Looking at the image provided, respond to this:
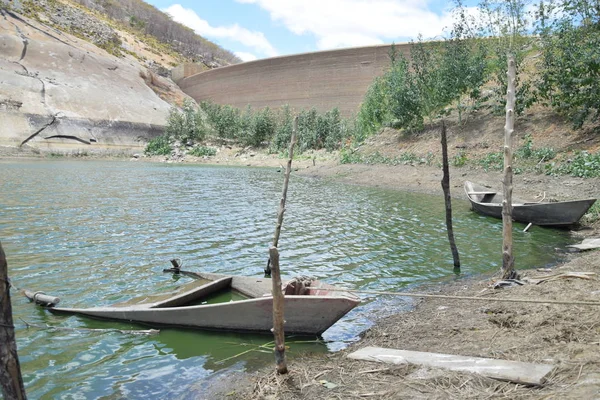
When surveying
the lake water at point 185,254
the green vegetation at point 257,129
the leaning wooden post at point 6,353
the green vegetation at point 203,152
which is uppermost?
the green vegetation at point 257,129

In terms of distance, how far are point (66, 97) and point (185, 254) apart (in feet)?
125

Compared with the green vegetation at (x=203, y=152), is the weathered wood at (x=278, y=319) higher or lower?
lower

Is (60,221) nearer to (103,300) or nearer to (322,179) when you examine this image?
(103,300)

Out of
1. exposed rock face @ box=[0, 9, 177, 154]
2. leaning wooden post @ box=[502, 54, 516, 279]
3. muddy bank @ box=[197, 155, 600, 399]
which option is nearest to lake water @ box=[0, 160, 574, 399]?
muddy bank @ box=[197, 155, 600, 399]

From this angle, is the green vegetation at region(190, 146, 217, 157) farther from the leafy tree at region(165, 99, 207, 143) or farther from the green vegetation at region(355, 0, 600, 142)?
the green vegetation at region(355, 0, 600, 142)

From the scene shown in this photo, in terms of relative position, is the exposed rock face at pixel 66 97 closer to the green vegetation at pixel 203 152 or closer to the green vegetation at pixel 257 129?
the green vegetation at pixel 257 129

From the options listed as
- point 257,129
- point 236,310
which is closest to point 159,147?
point 257,129

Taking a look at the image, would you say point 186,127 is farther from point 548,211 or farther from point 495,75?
point 548,211

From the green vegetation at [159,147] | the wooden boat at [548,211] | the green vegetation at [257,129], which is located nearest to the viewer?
the wooden boat at [548,211]

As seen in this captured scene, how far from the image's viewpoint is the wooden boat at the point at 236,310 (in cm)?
516

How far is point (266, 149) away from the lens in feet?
143

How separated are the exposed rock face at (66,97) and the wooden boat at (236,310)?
113 ft

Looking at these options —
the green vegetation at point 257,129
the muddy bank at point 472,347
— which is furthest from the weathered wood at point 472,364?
the green vegetation at point 257,129

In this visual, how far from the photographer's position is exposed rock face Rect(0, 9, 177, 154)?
37156 mm
